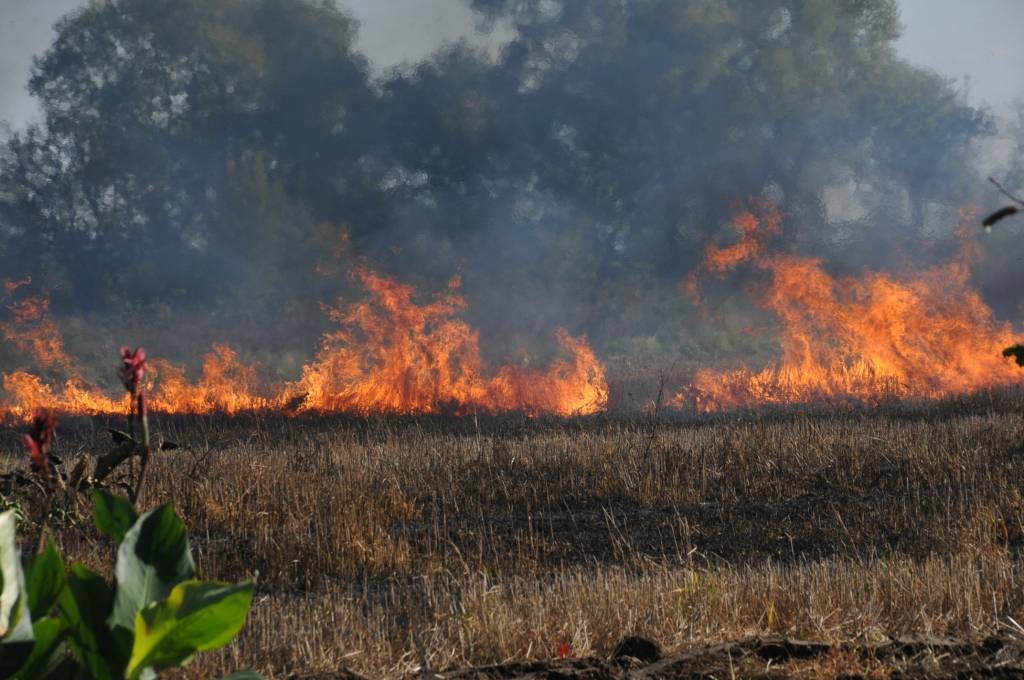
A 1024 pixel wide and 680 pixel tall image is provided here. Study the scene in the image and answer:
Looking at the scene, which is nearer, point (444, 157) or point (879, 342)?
point (879, 342)

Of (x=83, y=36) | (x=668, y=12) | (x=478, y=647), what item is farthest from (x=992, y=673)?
(x=83, y=36)

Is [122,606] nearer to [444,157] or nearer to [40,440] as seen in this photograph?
[40,440]

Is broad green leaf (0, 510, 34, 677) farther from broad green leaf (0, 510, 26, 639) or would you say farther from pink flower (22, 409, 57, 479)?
pink flower (22, 409, 57, 479)

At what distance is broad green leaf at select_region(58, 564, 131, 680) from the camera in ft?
8.49

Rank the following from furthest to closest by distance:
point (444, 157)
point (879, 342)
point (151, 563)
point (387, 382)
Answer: point (444, 157), point (879, 342), point (387, 382), point (151, 563)

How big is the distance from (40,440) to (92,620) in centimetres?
62

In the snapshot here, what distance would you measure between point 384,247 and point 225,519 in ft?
76.2

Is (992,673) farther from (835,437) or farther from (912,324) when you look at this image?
(912,324)

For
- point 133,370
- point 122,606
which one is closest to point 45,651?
point 122,606

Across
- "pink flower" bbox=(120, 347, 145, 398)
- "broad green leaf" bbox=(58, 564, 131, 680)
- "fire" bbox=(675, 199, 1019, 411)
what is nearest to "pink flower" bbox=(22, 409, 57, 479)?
"pink flower" bbox=(120, 347, 145, 398)

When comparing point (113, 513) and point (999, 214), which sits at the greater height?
point (999, 214)

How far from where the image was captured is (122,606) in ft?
8.38

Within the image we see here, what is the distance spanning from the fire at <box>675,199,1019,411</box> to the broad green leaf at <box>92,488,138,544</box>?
22.7 m

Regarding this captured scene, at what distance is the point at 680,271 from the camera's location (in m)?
34.2
